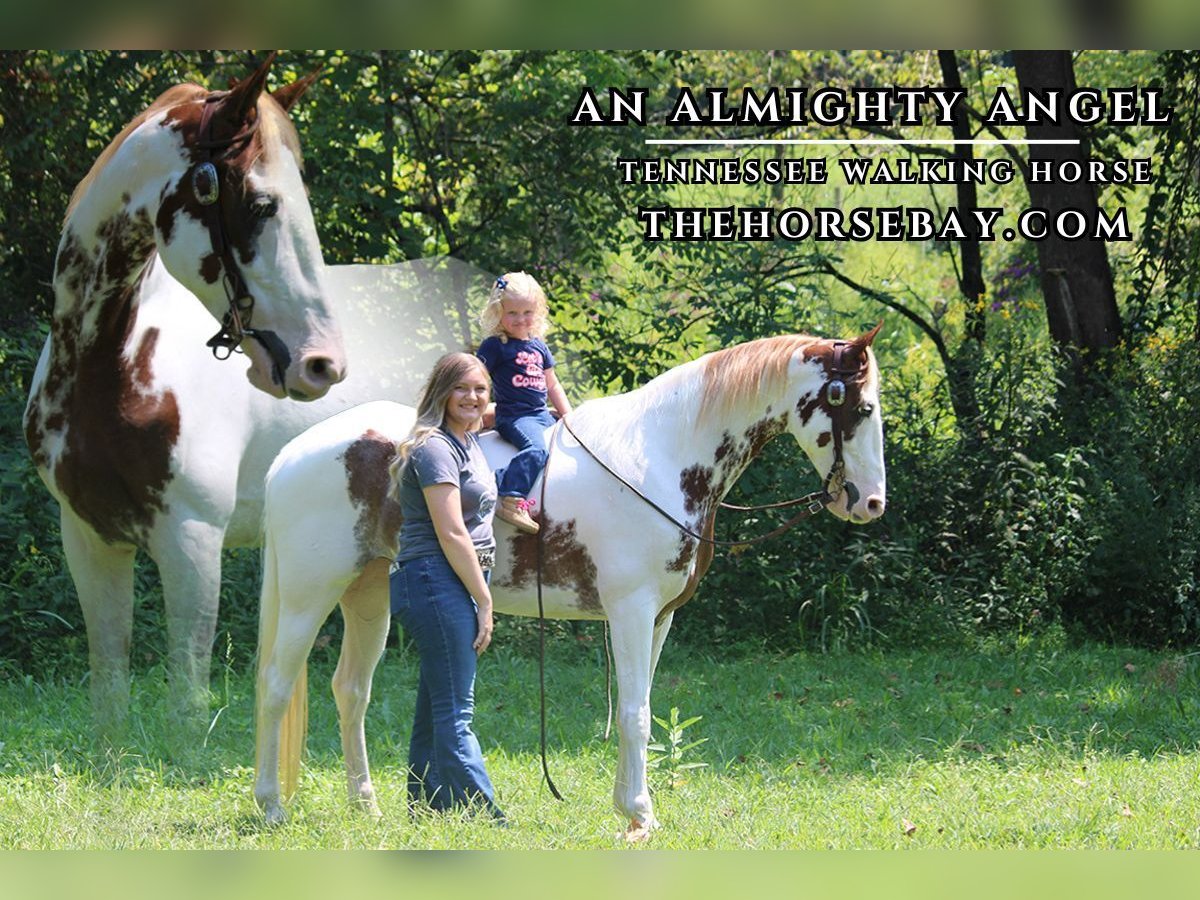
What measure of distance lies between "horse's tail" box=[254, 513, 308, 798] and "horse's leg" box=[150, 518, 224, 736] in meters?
0.23

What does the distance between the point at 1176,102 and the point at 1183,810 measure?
6.45 meters

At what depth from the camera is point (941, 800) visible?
17.9 feet

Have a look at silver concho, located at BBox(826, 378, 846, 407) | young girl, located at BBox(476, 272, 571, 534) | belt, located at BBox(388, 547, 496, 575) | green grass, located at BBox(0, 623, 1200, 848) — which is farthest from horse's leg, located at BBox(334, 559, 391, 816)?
silver concho, located at BBox(826, 378, 846, 407)

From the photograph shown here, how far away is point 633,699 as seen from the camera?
4.92 m

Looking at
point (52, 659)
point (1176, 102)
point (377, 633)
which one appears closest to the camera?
point (377, 633)

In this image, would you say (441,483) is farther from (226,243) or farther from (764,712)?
(764,712)

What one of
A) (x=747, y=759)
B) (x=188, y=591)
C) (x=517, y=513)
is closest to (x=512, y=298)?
(x=517, y=513)

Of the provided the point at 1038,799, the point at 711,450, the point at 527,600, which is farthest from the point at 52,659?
the point at 1038,799

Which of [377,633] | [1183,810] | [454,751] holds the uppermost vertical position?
[377,633]

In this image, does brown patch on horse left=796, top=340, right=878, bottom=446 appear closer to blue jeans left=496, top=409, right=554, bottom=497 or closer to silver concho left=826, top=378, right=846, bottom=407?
silver concho left=826, top=378, right=846, bottom=407

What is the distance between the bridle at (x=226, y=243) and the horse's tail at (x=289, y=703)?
3.12 feet

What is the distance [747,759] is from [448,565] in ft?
7.67

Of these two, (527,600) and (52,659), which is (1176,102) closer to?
(527,600)

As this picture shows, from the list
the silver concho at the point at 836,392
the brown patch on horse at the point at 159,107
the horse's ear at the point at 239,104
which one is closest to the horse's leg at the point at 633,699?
the silver concho at the point at 836,392
